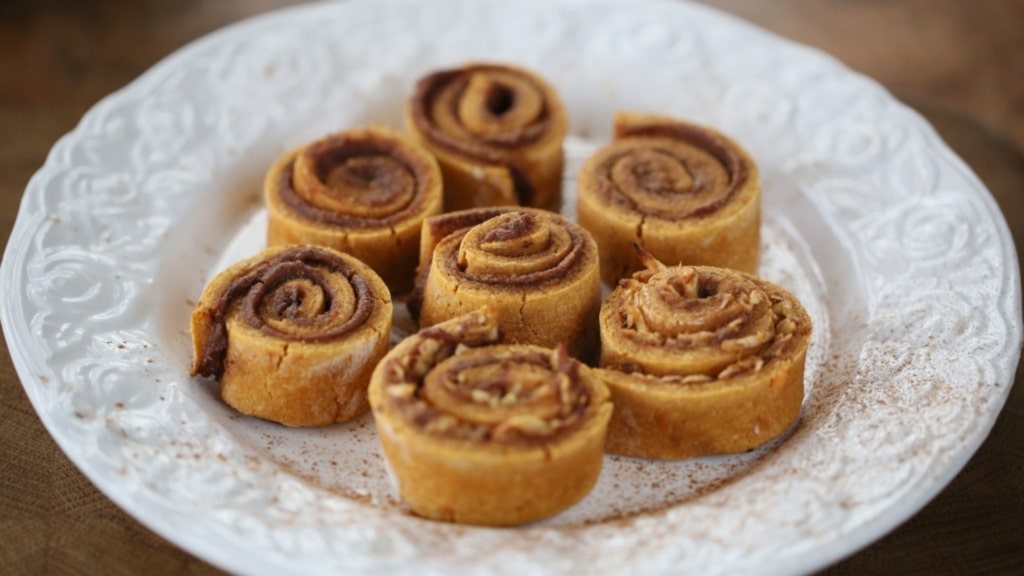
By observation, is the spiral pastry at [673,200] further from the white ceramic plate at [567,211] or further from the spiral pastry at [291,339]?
the spiral pastry at [291,339]

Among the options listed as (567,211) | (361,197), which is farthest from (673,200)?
(361,197)

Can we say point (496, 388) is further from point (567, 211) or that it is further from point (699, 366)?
point (567, 211)

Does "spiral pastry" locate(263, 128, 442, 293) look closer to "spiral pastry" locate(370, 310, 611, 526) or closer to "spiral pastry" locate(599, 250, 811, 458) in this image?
"spiral pastry" locate(370, 310, 611, 526)

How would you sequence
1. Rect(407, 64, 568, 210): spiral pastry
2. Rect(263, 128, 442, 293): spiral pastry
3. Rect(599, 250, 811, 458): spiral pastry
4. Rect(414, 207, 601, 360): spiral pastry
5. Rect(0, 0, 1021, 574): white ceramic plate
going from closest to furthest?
Rect(0, 0, 1021, 574): white ceramic plate, Rect(599, 250, 811, 458): spiral pastry, Rect(414, 207, 601, 360): spiral pastry, Rect(263, 128, 442, 293): spiral pastry, Rect(407, 64, 568, 210): spiral pastry

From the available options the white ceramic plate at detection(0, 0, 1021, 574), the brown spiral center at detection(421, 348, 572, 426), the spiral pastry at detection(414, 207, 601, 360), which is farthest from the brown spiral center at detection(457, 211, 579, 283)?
the white ceramic plate at detection(0, 0, 1021, 574)

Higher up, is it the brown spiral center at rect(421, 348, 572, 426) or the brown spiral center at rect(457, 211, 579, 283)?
the brown spiral center at rect(457, 211, 579, 283)

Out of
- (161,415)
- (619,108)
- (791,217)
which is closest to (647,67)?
(619,108)
